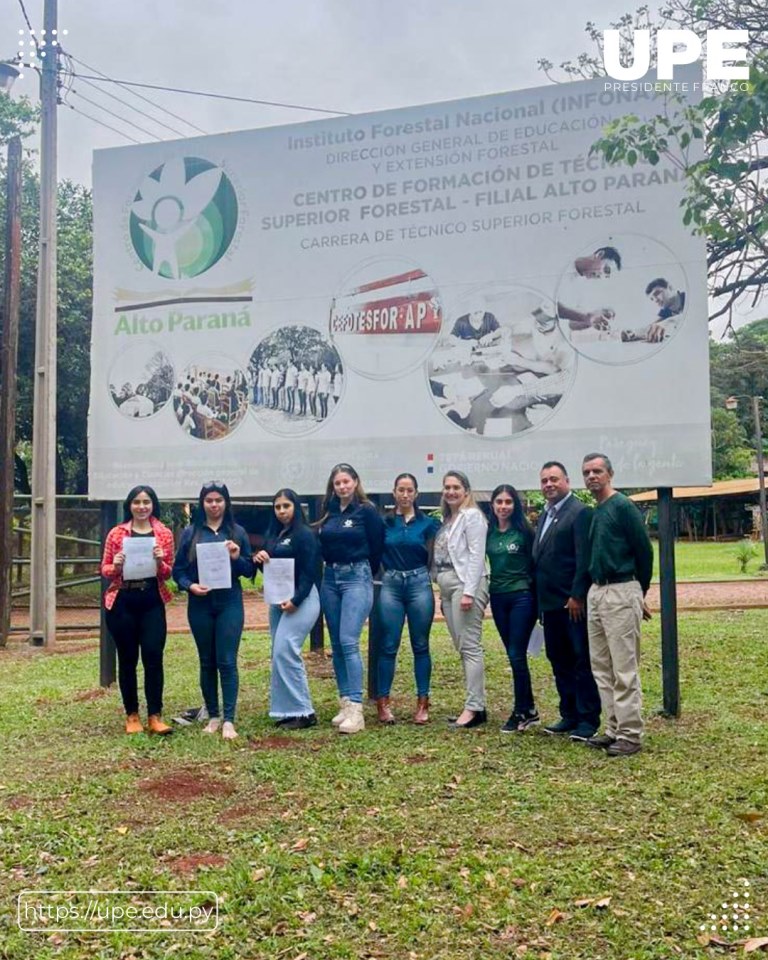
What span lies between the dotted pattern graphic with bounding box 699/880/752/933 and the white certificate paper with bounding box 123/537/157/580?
408 cm

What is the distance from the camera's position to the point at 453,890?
377cm

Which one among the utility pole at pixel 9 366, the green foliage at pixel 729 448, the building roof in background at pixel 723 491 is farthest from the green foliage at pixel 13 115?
the green foliage at pixel 729 448

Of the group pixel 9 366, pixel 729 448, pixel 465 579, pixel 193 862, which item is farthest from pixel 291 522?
pixel 729 448

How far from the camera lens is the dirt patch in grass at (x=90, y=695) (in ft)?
25.9

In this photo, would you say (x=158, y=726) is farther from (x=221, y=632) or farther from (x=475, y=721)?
(x=475, y=721)

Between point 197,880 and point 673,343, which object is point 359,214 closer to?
point 673,343

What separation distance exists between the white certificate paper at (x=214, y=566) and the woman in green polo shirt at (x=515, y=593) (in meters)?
1.79

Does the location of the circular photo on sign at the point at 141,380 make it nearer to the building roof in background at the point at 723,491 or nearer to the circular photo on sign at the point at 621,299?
the circular photo on sign at the point at 621,299

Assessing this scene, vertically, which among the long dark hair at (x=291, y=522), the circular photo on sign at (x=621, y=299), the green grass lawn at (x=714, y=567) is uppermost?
the circular photo on sign at (x=621, y=299)

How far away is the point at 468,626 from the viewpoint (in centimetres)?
631

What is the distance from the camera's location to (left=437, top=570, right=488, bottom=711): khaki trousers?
6301 mm

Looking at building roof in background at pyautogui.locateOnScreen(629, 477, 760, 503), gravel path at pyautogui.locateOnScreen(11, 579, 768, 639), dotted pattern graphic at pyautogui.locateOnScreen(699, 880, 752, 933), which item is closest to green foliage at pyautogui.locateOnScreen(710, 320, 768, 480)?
building roof in background at pyautogui.locateOnScreen(629, 477, 760, 503)

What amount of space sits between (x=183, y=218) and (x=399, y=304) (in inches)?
88.2

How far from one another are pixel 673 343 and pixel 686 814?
349cm
